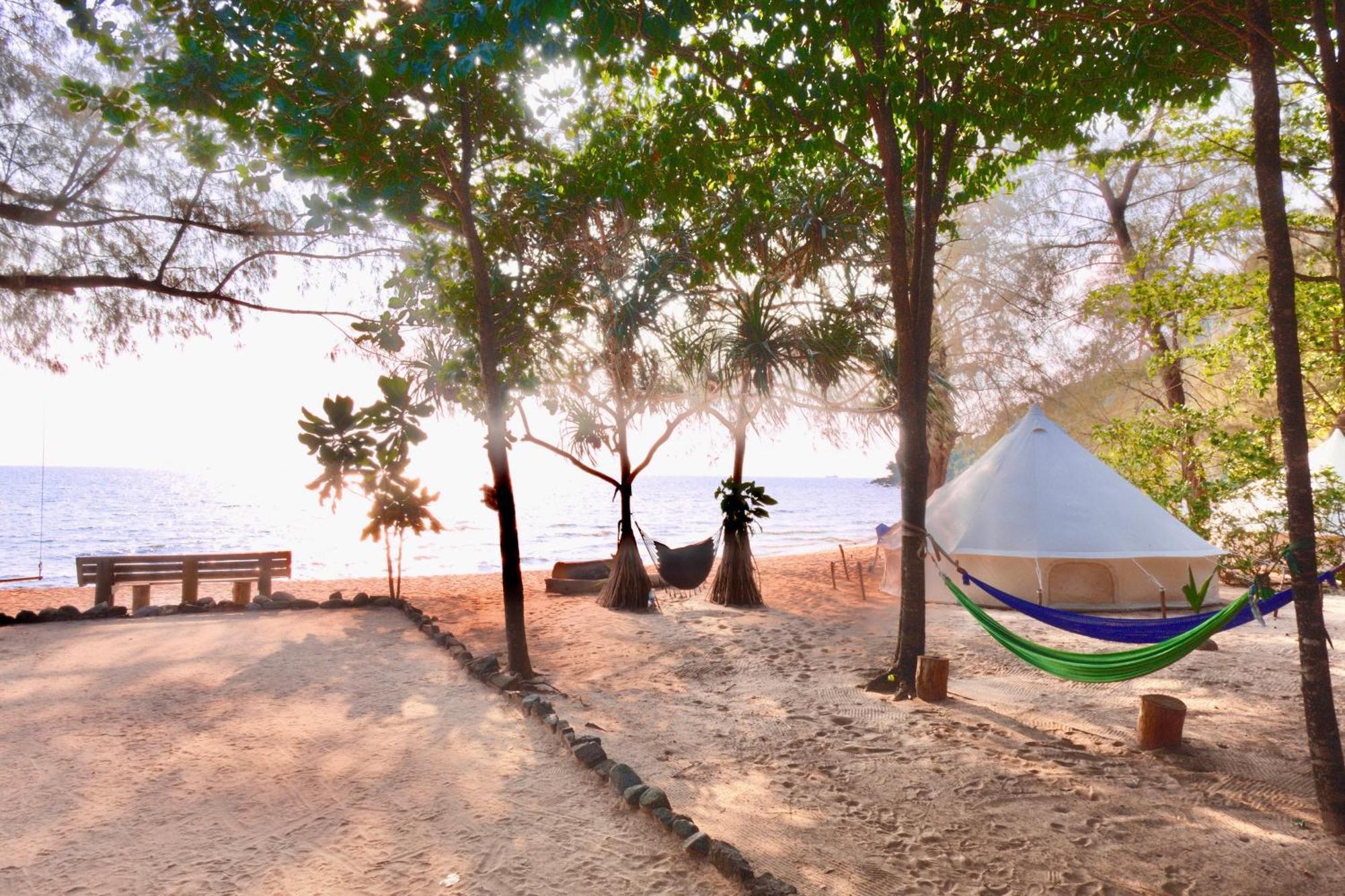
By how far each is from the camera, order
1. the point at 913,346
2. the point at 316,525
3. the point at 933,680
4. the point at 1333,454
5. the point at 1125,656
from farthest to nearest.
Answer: the point at 316,525 → the point at 1333,454 → the point at 913,346 → the point at 933,680 → the point at 1125,656

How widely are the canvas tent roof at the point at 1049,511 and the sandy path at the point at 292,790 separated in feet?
19.0

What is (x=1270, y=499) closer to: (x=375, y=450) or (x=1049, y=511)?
(x=1049, y=511)

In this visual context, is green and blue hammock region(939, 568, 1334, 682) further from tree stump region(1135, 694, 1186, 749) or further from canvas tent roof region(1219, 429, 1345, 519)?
canvas tent roof region(1219, 429, 1345, 519)

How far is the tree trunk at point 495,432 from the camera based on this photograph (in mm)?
5695

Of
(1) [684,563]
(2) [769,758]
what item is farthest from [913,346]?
(1) [684,563]

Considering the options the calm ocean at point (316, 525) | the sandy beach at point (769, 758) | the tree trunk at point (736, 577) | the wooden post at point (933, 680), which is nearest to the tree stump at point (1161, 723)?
the sandy beach at point (769, 758)

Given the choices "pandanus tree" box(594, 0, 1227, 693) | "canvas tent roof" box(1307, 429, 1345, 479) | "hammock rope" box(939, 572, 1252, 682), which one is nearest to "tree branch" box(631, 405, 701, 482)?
"pandanus tree" box(594, 0, 1227, 693)

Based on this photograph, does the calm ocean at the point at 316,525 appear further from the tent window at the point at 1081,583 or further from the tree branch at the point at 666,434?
the tent window at the point at 1081,583

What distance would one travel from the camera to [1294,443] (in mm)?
3295

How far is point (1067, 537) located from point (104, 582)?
10.2 m

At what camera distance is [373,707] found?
4.84 meters

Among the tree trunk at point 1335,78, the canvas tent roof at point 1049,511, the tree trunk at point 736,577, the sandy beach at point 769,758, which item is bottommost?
the sandy beach at point 769,758

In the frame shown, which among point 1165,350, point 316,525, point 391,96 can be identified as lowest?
point 316,525

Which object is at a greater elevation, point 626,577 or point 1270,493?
point 1270,493
